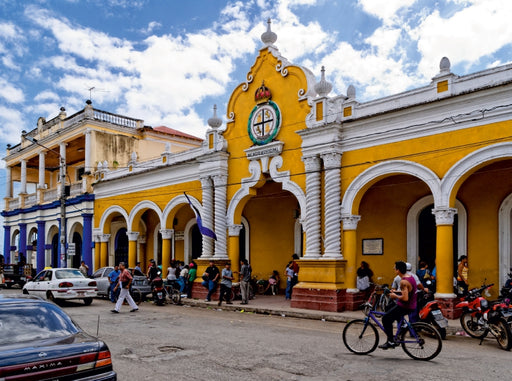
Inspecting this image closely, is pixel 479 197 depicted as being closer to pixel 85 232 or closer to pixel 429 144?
pixel 429 144

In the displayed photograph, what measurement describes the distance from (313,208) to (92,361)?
11380 millimetres

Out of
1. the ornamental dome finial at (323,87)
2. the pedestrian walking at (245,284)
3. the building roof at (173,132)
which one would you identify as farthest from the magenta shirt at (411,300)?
the building roof at (173,132)

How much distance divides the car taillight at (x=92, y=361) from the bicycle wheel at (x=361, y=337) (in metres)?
4.74

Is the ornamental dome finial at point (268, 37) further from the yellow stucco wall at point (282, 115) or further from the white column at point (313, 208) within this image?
the white column at point (313, 208)

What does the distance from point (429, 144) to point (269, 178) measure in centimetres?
596

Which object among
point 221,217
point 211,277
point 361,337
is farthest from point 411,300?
point 221,217

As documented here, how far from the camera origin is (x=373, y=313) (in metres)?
8.42

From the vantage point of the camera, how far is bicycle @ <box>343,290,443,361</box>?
796 centimetres

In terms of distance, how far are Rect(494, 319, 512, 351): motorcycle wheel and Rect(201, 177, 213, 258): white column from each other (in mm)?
11497

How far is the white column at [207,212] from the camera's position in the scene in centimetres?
1919

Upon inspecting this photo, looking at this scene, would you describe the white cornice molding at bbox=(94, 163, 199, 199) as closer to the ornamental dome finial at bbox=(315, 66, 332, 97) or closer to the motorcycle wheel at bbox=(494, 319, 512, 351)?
the ornamental dome finial at bbox=(315, 66, 332, 97)

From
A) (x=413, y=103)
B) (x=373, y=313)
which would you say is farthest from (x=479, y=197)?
(x=373, y=313)

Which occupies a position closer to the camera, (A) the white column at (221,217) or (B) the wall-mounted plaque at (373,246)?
(B) the wall-mounted plaque at (373,246)

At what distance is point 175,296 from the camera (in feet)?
59.2
